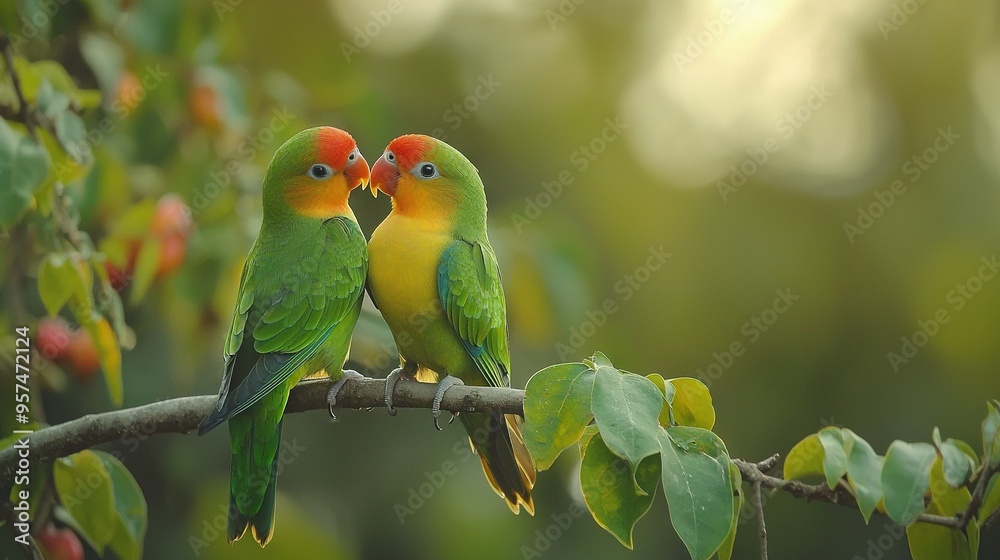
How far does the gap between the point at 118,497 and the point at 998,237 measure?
4.52 meters

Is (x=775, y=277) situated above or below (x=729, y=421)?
above

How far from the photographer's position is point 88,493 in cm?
173

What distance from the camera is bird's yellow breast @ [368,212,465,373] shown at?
1.75 m

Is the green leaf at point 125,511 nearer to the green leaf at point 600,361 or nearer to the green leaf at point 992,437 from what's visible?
the green leaf at point 600,361

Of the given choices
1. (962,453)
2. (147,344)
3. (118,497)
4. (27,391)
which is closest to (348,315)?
(118,497)

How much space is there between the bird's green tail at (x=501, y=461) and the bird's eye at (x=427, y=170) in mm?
505

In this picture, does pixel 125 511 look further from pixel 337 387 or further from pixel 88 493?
pixel 337 387

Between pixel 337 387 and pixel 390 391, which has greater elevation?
pixel 390 391

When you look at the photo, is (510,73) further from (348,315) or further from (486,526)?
(348,315)

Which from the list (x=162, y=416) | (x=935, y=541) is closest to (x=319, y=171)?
(x=162, y=416)

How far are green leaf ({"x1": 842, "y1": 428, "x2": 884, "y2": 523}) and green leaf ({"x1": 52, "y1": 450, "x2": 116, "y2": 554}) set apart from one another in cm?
138

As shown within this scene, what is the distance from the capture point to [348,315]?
1.73 m

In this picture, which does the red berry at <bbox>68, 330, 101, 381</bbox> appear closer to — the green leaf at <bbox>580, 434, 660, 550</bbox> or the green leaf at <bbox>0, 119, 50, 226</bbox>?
the green leaf at <bbox>0, 119, 50, 226</bbox>

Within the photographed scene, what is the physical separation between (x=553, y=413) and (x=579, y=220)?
3396 millimetres
